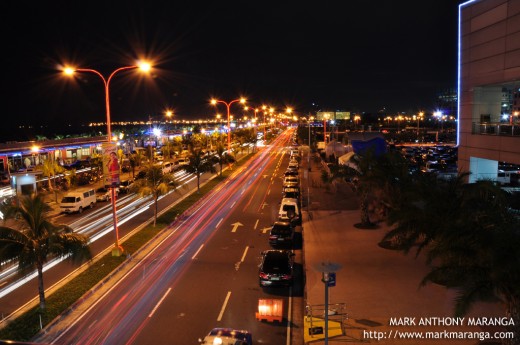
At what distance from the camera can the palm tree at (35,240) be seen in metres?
13.0

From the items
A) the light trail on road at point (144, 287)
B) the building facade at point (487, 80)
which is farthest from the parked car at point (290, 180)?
the building facade at point (487, 80)

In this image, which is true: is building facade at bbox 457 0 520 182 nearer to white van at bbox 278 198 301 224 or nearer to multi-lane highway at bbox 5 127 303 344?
white van at bbox 278 198 301 224

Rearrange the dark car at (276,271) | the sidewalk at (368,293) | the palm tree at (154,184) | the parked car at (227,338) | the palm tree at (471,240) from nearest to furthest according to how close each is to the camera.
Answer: the palm tree at (471,240) → the parked car at (227,338) → the sidewalk at (368,293) → the dark car at (276,271) → the palm tree at (154,184)

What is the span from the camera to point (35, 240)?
13461mm

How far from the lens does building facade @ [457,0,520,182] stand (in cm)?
1938

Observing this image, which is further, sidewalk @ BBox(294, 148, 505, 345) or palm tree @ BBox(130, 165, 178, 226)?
palm tree @ BBox(130, 165, 178, 226)

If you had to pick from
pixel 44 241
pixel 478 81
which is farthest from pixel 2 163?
pixel 478 81

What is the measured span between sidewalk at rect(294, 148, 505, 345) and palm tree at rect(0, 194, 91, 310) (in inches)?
316

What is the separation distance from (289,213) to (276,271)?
1040 cm

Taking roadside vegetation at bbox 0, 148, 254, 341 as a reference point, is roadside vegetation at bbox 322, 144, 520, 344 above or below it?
above

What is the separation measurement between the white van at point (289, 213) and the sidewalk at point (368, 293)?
204 cm

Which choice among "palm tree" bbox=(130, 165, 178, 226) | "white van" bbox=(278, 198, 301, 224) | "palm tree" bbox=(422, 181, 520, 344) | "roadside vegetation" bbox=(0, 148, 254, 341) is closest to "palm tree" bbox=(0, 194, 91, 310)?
"roadside vegetation" bbox=(0, 148, 254, 341)

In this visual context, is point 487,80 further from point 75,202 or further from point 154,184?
point 75,202

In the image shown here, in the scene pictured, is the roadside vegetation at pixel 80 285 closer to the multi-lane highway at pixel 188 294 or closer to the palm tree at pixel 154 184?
the palm tree at pixel 154 184
